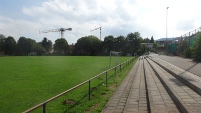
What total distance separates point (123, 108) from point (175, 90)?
7.84ft

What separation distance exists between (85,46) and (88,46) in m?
1.43

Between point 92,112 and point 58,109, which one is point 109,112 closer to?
point 92,112

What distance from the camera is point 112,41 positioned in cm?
11338

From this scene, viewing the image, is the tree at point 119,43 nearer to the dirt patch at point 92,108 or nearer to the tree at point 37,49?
the tree at point 37,49

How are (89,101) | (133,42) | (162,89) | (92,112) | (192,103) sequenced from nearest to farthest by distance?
(192,103) < (92,112) < (89,101) < (162,89) < (133,42)

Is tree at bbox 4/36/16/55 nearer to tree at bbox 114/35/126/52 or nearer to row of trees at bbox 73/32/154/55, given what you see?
row of trees at bbox 73/32/154/55

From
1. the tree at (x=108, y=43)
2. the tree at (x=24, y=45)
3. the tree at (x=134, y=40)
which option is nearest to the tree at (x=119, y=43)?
the tree at (x=108, y=43)

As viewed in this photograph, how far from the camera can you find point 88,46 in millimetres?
117125

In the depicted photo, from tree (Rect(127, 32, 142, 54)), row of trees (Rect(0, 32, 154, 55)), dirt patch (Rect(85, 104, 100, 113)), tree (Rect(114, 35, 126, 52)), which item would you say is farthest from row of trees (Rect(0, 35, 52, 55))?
dirt patch (Rect(85, 104, 100, 113))

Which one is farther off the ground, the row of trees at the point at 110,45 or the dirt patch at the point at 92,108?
the row of trees at the point at 110,45

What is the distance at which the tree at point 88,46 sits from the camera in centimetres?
11591

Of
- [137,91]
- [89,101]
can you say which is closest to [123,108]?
[89,101]

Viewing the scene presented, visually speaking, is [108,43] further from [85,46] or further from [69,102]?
[69,102]

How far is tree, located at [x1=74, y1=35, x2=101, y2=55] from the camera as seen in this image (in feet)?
380
